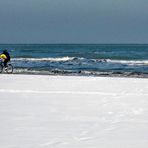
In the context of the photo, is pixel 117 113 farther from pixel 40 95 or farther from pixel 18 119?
pixel 40 95

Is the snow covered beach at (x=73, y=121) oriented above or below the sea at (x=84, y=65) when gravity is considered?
above

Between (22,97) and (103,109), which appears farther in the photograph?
(22,97)

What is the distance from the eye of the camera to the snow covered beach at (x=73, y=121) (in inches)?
264

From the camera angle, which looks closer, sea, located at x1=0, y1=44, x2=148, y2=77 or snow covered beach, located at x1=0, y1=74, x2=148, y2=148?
snow covered beach, located at x1=0, y1=74, x2=148, y2=148

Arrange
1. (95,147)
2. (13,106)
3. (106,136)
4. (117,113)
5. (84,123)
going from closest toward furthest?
(95,147) → (106,136) → (84,123) → (117,113) → (13,106)

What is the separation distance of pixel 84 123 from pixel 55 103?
10.2 ft

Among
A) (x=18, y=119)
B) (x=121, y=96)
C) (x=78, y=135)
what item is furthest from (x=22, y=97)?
(x=78, y=135)

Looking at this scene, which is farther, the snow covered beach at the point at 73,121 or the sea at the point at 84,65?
the sea at the point at 84,65

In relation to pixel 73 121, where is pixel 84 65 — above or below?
below

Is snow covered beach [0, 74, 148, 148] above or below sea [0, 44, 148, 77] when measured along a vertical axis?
above

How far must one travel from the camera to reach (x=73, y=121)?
336 inches

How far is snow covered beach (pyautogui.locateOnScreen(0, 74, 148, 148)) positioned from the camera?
22.0ft

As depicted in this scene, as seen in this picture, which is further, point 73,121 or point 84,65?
point 84,65

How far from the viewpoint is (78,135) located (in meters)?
7.18
